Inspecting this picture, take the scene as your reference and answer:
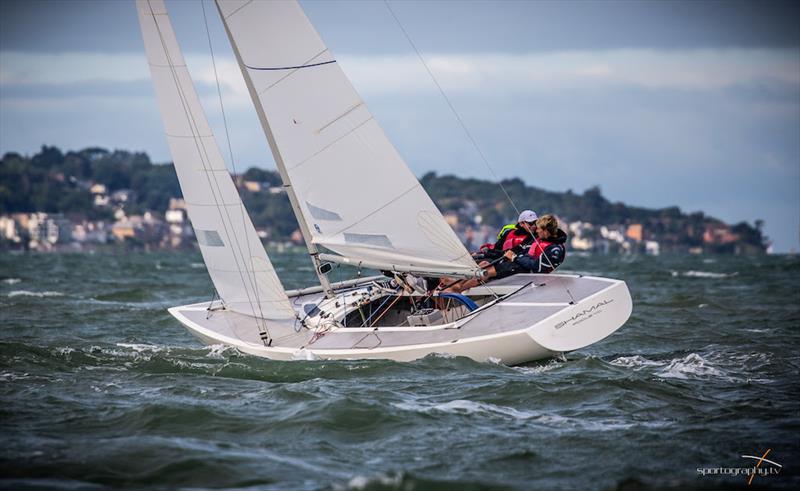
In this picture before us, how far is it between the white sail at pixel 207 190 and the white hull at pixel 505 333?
82 centimetres

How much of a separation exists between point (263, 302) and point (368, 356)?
2013mm

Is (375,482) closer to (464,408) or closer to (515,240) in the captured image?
(464,408)

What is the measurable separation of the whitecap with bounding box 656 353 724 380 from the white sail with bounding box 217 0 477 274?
2324 mm

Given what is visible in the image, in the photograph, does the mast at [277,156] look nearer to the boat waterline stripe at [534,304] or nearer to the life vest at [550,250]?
the boat waterline stripe at [534,304]

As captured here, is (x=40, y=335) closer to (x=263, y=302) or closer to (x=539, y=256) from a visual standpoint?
(x=263, y=302)

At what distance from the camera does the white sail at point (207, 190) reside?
13.5m

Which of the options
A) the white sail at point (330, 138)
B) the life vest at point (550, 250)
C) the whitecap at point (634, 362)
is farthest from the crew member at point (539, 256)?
the whitecap at point (634, 362)

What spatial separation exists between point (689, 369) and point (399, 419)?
4.09 metres

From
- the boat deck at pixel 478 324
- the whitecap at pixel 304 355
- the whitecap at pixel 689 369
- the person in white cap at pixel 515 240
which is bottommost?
the whitecap at pixel 689 369

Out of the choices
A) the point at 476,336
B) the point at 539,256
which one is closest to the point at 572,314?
the point at 476,336

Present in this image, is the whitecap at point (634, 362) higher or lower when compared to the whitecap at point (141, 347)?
lower

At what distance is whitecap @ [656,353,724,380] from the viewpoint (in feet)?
39.6

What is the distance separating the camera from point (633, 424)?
31.6 ft

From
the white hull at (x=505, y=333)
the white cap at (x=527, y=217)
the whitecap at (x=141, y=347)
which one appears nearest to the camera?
the white hull at (x=505, y=333)
